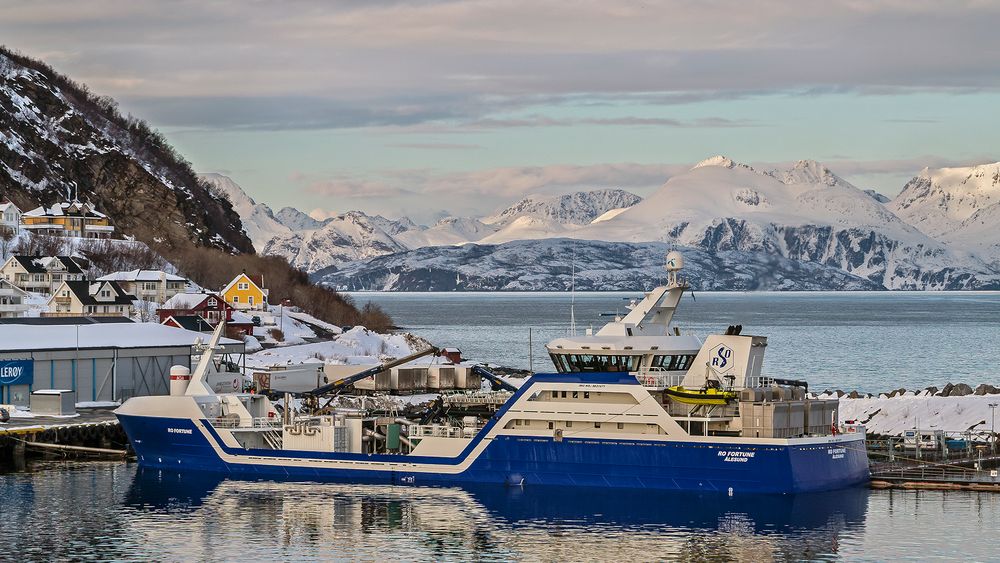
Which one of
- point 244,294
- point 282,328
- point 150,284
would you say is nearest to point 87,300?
point 150,284

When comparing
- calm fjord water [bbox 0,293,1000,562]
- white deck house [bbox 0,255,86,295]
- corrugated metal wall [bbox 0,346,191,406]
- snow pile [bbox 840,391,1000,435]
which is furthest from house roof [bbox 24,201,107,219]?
snow pile [bbox 840,391,1000,435]

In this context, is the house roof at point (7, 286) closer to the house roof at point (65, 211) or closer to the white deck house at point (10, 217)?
the white deck house at point (10, 217)

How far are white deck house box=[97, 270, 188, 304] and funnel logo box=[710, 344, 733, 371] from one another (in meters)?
80.9

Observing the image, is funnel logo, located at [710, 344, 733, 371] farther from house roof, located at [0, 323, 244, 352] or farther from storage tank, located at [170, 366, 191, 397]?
house roof, located at [0, 323, 244, 352]

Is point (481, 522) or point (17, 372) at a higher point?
point (17, 372)

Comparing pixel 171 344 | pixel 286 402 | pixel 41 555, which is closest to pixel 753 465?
pixel 286 402

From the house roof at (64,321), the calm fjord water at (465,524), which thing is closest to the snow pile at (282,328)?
the house roof at (64,321)

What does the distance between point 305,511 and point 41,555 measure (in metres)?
9.40

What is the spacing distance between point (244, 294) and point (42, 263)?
1630 cm

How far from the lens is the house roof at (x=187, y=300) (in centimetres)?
11525

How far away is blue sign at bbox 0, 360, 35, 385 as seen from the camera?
66.2m

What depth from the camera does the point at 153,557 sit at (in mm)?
39094

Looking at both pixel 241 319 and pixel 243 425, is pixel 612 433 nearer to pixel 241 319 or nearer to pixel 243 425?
pixel 243 425

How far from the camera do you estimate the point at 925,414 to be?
64750 millimetres
